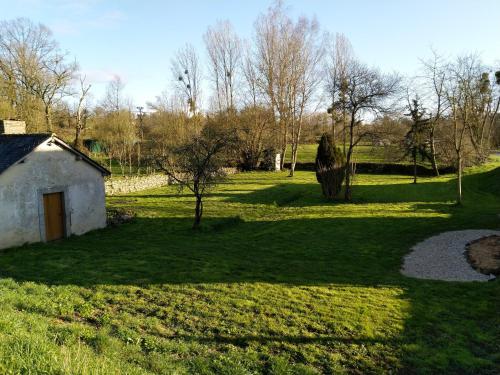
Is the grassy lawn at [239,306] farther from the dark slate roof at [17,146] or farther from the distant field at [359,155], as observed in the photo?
the distant field at [359,155]

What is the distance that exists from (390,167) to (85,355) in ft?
153

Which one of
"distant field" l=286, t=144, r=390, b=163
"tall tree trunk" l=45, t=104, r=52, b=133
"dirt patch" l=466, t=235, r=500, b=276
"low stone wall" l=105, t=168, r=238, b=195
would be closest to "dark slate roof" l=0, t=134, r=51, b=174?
"low stone wall" l=105, t=168, r=238, b=195

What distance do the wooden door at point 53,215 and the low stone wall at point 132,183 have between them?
39.0ft

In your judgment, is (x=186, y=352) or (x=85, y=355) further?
(x=186, y=352)

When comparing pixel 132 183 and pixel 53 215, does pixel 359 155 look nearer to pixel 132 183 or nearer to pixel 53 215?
pixel 132 183

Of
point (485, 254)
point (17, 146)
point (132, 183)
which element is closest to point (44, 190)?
point (17, 146)

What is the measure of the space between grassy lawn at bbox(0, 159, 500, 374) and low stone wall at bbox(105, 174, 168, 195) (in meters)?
11.3

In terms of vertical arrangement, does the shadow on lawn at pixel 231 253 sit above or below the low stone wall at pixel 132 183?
below

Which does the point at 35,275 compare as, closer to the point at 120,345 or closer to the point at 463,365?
the point at 120,345

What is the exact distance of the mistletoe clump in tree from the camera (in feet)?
86.6

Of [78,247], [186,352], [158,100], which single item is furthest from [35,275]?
[158,100]

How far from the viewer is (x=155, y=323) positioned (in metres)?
7.44

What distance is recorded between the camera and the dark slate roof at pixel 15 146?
14.2 metres

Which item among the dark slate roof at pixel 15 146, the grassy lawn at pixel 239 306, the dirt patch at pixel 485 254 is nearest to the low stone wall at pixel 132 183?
the grassy lawn at pixel 239 306
